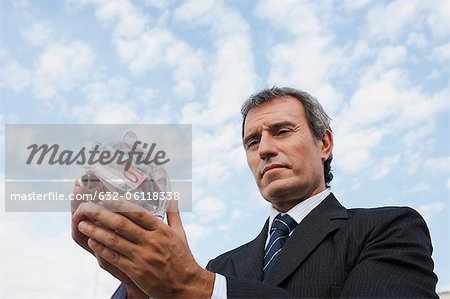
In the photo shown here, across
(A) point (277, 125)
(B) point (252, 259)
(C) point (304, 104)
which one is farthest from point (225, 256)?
(C) point (304, 104)

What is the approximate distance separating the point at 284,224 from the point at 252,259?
0.38 metres

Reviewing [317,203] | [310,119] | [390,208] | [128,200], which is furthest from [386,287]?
[310,119]

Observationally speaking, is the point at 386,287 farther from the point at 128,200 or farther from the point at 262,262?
the point at 128,200

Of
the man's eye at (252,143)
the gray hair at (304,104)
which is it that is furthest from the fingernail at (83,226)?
the gray hair at (304,104)

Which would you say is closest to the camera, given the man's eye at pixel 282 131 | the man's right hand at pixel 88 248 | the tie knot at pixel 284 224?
the man's right hand at pixel 88 248

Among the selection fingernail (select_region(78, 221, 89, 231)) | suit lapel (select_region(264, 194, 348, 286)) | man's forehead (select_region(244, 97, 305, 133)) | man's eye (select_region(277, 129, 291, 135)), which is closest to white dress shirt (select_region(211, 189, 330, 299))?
suit lapel (select_region(264, 194, 348, 286))

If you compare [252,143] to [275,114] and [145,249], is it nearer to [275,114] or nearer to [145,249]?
[275,114]

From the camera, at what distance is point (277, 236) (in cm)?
423

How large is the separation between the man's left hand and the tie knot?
5.11ft

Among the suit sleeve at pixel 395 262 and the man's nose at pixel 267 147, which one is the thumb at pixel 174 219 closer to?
the suit sleeve at pixel 395 262

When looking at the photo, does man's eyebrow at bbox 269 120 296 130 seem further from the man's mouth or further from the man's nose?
the man's mouth

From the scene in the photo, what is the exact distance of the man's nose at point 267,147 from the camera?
179 inches

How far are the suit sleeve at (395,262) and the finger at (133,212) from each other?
56.4 inches

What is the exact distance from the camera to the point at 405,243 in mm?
3615
